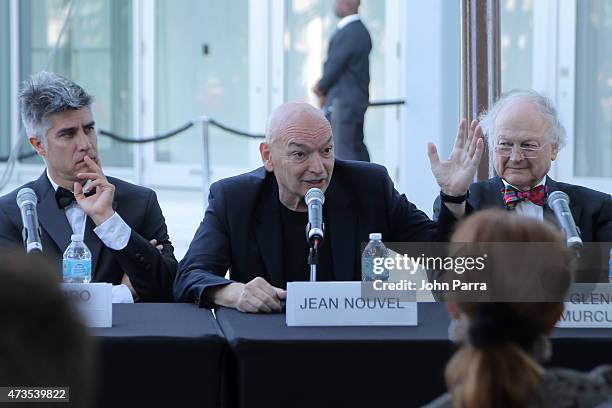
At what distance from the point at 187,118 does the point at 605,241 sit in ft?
30.6

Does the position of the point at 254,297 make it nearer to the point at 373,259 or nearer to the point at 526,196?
the point at 373,259

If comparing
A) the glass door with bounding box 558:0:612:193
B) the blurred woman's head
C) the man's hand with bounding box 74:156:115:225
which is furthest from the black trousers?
the blurred woman's head

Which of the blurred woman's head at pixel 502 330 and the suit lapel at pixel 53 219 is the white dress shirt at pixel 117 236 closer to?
the suit lapel at pixel 53 219

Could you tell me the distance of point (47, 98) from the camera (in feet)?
11.2

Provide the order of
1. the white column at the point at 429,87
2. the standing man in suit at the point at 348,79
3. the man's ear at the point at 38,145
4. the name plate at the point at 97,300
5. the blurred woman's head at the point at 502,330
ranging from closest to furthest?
the blurred woman's head at the point at 502,330
the name plate at the point at 97,300
the man's ear at the point at 38,145
the white column at the point at 429,87
the standing man in suit at the point at 348,79

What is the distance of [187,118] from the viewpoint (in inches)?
482

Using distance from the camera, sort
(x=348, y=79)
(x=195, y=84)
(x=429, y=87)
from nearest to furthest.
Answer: (x=429, y=87) < (x=348, y=79) < (x=195, y=84)

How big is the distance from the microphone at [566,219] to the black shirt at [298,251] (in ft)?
2.52

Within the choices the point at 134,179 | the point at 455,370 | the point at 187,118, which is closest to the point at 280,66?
the point at 187,118

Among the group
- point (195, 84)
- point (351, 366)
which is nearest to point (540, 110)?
point (351, 366)

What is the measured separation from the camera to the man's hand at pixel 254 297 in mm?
2809

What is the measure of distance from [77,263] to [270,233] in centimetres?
60

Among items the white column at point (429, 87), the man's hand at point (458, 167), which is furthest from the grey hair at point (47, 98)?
the white column at point (429, 87)

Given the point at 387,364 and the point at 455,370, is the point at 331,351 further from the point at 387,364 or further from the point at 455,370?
the point at 455,370
